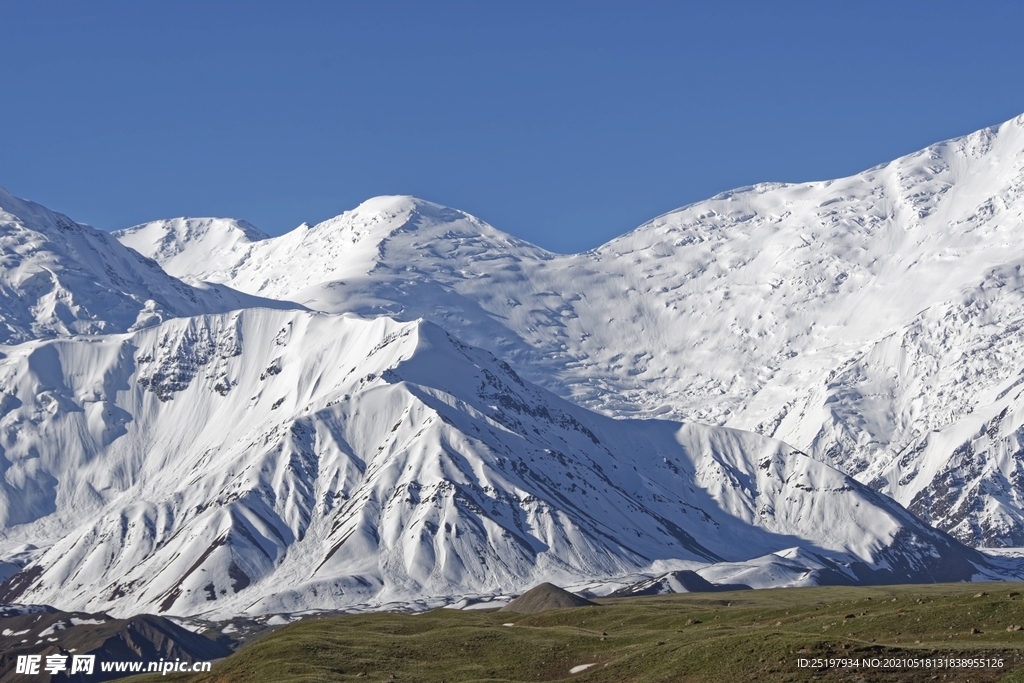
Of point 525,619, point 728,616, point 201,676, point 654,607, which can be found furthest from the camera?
point 654,607

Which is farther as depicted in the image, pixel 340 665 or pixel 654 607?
pixel 654 607

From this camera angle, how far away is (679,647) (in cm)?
10019

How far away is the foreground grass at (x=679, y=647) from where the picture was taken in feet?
287

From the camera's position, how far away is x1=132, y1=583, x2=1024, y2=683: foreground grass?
87500 millimetres

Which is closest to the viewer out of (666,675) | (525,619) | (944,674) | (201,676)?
(944,674)

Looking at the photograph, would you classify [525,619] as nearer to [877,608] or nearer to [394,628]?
[394,628]

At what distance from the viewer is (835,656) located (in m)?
87.3

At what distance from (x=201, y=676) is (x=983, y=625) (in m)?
59.0

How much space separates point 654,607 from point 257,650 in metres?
56.9

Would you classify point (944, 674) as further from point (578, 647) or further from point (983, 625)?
point (578, 647)

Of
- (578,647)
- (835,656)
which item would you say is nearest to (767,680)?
(835,656)

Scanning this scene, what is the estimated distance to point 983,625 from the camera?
98.1 metres

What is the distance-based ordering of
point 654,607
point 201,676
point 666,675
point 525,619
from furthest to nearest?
point 654,607 < point 525,619 < point 201,676 < point 666,675

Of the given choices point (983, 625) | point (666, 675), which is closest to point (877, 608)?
point (983, 625)
